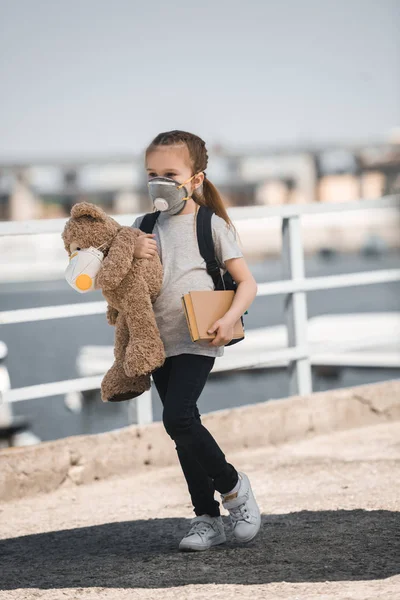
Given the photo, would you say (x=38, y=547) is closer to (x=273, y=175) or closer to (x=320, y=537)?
(x=320, y=537)

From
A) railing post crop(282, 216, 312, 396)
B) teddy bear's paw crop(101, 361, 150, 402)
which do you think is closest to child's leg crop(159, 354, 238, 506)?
teddy bear's paw crop(101, 361, 150, 402)

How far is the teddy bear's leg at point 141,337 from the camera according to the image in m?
3.56

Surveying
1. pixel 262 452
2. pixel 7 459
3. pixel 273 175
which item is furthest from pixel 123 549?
pixel 273 175

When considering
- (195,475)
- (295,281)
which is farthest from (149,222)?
(295,281)

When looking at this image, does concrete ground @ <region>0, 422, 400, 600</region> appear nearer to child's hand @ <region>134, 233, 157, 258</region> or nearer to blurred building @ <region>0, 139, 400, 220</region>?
child's hand @ <region>134, 233, 157, 258</region>

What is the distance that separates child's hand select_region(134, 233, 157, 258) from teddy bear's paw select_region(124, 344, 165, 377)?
1.02 feet

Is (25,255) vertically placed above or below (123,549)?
below

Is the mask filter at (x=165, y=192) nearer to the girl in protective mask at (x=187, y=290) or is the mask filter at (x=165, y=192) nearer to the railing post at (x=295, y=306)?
the girl in protective mask at (x=187, y=290)

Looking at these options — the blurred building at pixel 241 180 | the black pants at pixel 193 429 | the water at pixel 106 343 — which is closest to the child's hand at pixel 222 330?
the black pants at pixel 193 429

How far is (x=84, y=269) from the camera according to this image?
11.6 ft

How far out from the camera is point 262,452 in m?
5.48

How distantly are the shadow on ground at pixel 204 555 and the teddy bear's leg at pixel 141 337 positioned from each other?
0.67 meters

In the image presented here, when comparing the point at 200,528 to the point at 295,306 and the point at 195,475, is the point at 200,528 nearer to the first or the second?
the point at 195,475

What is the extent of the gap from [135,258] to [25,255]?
98.7 metres
